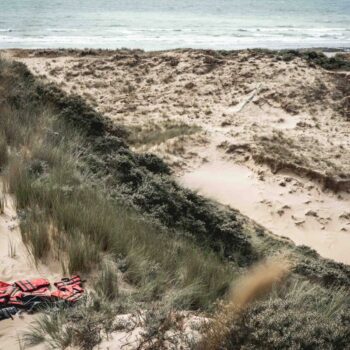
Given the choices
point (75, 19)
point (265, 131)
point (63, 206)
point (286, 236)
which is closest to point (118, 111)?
point (265, 131)

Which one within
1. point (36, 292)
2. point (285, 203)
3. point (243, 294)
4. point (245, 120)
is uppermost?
point (36, 292)

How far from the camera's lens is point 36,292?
3404 millimetres

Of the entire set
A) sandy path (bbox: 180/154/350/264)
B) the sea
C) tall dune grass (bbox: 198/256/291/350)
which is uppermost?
the sea

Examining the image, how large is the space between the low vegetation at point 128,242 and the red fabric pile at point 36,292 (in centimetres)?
15

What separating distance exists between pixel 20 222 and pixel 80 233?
0.59 m

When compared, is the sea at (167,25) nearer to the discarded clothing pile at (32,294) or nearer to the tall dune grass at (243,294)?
the tall dune grass at (243,294)

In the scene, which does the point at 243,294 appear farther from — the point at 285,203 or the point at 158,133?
the point at 158,133

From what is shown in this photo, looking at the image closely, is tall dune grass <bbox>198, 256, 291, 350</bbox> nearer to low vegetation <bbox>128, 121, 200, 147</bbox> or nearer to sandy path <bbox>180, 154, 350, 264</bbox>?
sandy path <bbox>180, 154, 350, 264</bbox>

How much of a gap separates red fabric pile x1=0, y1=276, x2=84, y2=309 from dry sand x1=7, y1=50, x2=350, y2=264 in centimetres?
582

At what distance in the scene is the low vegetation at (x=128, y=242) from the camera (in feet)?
9.61

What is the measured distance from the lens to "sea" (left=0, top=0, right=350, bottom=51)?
113ft

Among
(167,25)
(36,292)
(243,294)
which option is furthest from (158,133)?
(167,25)

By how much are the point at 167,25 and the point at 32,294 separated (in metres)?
44.6

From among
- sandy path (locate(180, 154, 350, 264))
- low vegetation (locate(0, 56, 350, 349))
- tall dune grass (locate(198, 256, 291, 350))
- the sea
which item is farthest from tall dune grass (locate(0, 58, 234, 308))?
the sea
